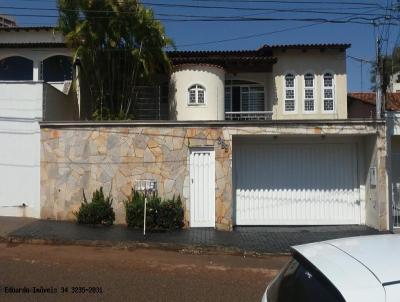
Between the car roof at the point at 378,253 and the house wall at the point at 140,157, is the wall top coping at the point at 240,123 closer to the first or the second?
the house wall at the point at 140,157

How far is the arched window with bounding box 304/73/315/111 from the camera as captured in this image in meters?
20.8

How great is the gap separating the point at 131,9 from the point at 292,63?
7404 millimetres

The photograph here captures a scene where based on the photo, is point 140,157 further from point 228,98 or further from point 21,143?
point 228,98

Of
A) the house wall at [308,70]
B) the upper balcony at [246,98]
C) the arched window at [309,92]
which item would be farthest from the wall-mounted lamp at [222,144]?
the arched window at [309,92]

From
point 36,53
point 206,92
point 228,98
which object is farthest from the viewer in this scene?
point 228,98

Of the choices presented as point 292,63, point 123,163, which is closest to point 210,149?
point 123,163

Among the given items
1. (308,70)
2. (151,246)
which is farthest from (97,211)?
(308,70)

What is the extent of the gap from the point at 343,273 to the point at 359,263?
0.56 ft

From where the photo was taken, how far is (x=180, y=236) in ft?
40.0

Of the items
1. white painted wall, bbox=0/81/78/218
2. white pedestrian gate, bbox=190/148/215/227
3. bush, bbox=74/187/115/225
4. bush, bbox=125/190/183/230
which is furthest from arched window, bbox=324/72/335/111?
white painted wall, bbox=0/81/78/218

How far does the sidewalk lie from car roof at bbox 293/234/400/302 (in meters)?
7.71

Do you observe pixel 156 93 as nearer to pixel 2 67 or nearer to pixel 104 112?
pixel 104 112

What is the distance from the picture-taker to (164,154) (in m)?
13.8

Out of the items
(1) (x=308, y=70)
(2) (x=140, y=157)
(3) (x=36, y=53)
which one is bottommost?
(2) (x=140, y=157)
